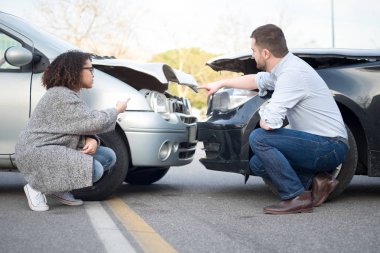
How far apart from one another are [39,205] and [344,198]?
2.57m

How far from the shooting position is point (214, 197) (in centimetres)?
591

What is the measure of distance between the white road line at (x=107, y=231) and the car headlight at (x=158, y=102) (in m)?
0.99

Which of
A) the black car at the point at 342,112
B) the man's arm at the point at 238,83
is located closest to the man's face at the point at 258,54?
the man's arm at the point at 238,83

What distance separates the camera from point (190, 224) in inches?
173

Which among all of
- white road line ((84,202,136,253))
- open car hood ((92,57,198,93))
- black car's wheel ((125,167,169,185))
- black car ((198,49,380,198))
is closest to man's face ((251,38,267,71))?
black car ((198,49,380,198))

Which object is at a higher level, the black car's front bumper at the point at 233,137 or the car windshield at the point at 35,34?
the car windshield at the point at 35,34

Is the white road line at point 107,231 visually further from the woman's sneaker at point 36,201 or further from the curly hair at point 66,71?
the curly hair at point 66,71

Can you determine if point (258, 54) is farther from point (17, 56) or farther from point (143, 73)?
point (17, 56)

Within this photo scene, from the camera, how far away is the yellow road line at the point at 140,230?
364cm

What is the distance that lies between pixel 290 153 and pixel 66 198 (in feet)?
5.93

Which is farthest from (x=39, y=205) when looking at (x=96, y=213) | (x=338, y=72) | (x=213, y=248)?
(x=338, y=72)

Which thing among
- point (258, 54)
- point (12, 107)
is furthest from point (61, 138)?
point (258, 54)

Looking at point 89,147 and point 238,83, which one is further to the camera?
point 238,83

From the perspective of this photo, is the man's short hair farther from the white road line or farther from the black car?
the white road line
